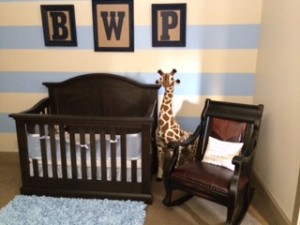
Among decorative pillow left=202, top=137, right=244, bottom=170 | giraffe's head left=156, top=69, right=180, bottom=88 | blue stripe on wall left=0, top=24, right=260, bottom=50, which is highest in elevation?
blue stripe on wall left=0, top=24, right=260, bottom=50

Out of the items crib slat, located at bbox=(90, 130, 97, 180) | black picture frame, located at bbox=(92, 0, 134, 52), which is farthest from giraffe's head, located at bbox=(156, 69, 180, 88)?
crib slat, located at bbox=(90, 130, 97, 180)

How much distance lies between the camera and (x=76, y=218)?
83.2 inches

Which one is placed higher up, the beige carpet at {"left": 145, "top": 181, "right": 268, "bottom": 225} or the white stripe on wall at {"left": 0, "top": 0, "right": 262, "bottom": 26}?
the white stripe on wall at {"left": 0, "top": 0, "right": 262, "bottom": 26}

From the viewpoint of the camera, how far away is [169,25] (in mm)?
2619

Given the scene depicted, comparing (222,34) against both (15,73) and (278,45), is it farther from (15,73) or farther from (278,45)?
(15,73)

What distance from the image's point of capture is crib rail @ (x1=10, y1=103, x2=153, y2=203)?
2.24 m

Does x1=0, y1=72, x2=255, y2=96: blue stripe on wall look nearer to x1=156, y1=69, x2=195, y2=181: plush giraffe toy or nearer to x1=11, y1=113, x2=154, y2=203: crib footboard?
x1=156, y1=69, x2=195, y2=181: plush giraffe toy

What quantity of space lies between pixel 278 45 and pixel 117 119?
1363mm

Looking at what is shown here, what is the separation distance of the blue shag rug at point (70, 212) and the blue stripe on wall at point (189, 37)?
4.80 ft

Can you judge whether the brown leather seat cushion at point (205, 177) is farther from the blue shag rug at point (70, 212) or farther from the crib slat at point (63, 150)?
the crib slat at point (63, 150)

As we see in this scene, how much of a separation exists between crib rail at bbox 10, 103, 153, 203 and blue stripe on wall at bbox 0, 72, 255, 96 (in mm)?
558

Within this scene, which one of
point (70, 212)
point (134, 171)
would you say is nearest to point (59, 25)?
point (134, 171)

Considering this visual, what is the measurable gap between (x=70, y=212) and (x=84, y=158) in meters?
0.43

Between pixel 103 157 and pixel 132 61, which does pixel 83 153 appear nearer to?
pixel 103 157
